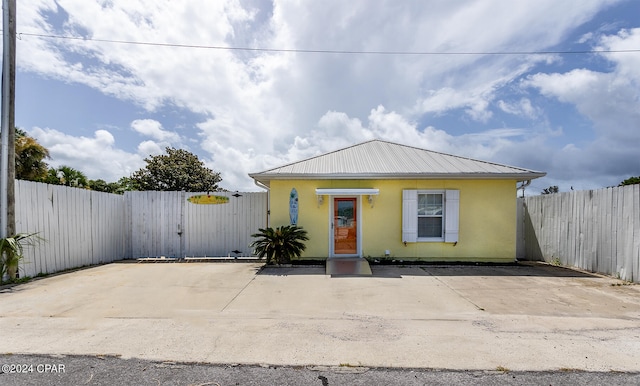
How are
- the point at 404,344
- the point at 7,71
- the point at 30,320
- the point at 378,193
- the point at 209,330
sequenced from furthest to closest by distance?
1. the point at 378,193
2. the point at 7,71
3. the point at 30,320
4. the point at 209,330
5. the point at 404,344

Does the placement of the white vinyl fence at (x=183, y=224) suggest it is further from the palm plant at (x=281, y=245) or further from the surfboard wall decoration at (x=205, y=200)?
the palm plant at (x=281, y=245)

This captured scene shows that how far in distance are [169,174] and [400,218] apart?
22880 millimetres

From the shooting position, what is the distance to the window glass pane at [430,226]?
29.7 feet

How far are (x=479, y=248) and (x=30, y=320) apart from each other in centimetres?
996

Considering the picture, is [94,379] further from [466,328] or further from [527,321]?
[527,321]

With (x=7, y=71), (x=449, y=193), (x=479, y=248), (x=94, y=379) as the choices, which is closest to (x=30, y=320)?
(x=94, y=379)

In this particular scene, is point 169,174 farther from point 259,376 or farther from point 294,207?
point 259,376

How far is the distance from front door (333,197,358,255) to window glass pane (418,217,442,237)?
1.96 metres

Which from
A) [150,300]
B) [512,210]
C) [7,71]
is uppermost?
[7,71]

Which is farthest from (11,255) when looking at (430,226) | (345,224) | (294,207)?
(430,226)

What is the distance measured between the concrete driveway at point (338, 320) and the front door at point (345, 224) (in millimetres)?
2053

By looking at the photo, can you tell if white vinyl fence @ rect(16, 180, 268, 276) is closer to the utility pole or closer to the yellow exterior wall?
the yellow exterior wall

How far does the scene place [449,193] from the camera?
8883 millimetres

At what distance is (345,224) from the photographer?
29.9 ft
